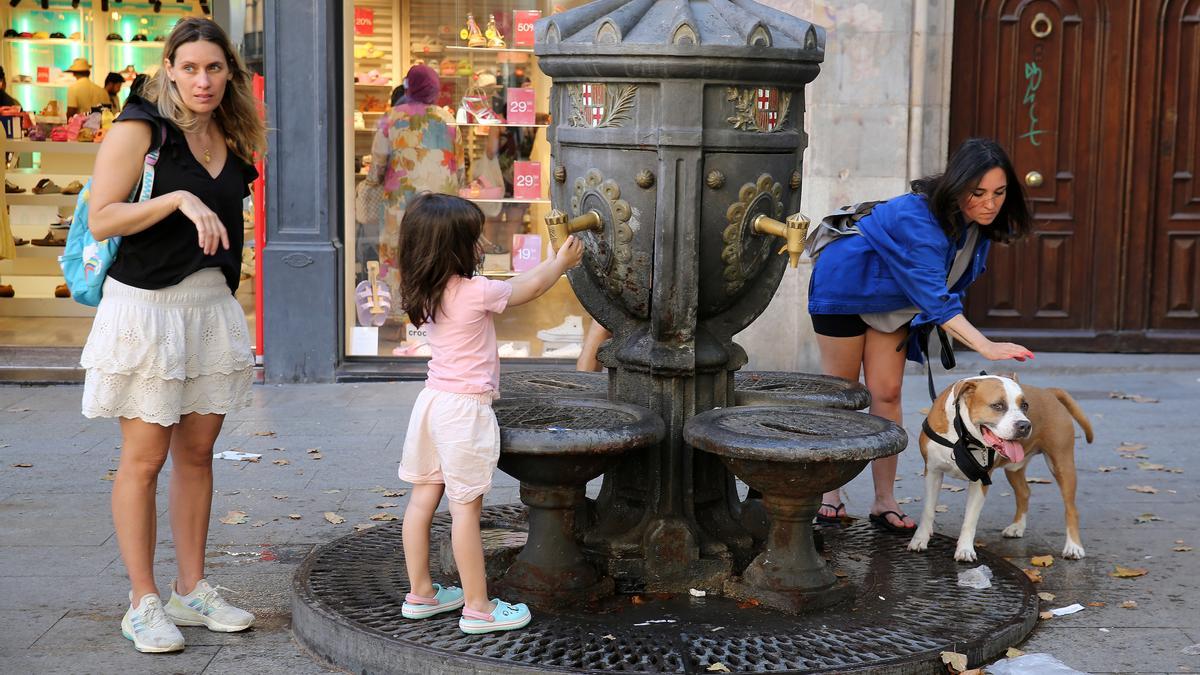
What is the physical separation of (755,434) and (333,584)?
1.44m

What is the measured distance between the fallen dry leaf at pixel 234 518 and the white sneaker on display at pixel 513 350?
3763 mm

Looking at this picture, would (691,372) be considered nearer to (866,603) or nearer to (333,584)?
(866,603)

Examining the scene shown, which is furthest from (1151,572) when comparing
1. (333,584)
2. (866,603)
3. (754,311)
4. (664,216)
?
(333,584)

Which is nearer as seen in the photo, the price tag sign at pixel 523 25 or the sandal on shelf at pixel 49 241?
the price tag sign at pixel 523 25

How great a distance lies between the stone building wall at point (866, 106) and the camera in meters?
9.02

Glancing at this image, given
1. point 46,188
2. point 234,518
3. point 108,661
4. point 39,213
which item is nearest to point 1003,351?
point 108,661

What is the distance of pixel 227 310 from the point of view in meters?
4.43

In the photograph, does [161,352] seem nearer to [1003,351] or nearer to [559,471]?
[559,471]

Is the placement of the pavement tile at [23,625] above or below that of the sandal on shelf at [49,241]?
below

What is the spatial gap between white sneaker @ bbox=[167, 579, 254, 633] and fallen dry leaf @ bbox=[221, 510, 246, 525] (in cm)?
128

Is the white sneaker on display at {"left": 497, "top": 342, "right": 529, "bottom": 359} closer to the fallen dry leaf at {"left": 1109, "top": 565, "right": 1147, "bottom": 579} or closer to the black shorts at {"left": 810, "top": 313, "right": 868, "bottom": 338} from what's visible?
the black shorts at {"left": 810, "top": 313, "right": 868, "bottom": 338}

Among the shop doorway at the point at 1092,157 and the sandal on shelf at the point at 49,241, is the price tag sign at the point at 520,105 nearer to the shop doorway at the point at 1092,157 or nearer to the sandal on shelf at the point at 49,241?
the shop doorway at the point at 1092,157

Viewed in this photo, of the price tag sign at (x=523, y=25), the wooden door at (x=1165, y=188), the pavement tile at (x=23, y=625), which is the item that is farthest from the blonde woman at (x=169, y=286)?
the wooden door at (x=1165, y=188)

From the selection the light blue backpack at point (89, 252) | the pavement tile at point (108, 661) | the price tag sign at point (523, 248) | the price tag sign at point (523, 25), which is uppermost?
the price tag sign at point (523, 25)
